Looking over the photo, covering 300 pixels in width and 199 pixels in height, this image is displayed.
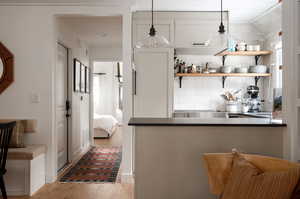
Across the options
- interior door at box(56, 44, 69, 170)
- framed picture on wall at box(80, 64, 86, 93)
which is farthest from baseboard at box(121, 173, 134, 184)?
framed picture on wall at box(80, 64, 86, 93)

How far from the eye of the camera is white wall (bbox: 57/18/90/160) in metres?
4.80

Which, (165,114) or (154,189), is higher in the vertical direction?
(165,114)

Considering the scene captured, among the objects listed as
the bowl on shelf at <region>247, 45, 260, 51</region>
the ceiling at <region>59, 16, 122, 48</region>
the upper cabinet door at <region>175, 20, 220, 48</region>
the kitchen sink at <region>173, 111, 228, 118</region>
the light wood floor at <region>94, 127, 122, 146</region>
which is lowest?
the light wood floor at <region>94, 127, 122, 146</region>

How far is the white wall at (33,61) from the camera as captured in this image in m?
3.90

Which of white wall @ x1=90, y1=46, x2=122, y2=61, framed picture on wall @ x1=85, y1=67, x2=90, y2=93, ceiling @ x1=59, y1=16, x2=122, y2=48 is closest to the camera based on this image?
ceiling @ x1=59, y1=16, x2=122, y2=48

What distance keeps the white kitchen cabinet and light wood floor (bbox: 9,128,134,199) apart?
45.4 inches

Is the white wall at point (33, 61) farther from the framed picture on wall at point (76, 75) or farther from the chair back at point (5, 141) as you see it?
the framed picture on wall at point (76, 75)

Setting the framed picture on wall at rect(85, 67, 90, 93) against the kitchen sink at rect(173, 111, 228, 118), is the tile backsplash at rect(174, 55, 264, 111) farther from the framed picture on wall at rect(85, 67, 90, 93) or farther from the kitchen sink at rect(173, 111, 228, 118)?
the framed picture on wall at rect(85, 67, 90, 93)

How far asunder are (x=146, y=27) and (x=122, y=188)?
239 cm

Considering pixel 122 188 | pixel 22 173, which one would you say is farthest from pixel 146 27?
pixel 22 173

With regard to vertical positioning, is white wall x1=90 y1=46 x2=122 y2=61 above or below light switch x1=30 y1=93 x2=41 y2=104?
above

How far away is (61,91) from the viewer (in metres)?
4.73

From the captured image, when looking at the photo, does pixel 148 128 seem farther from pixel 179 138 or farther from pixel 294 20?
pixel 294 20

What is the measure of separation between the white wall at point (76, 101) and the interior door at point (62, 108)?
0.10 meters
